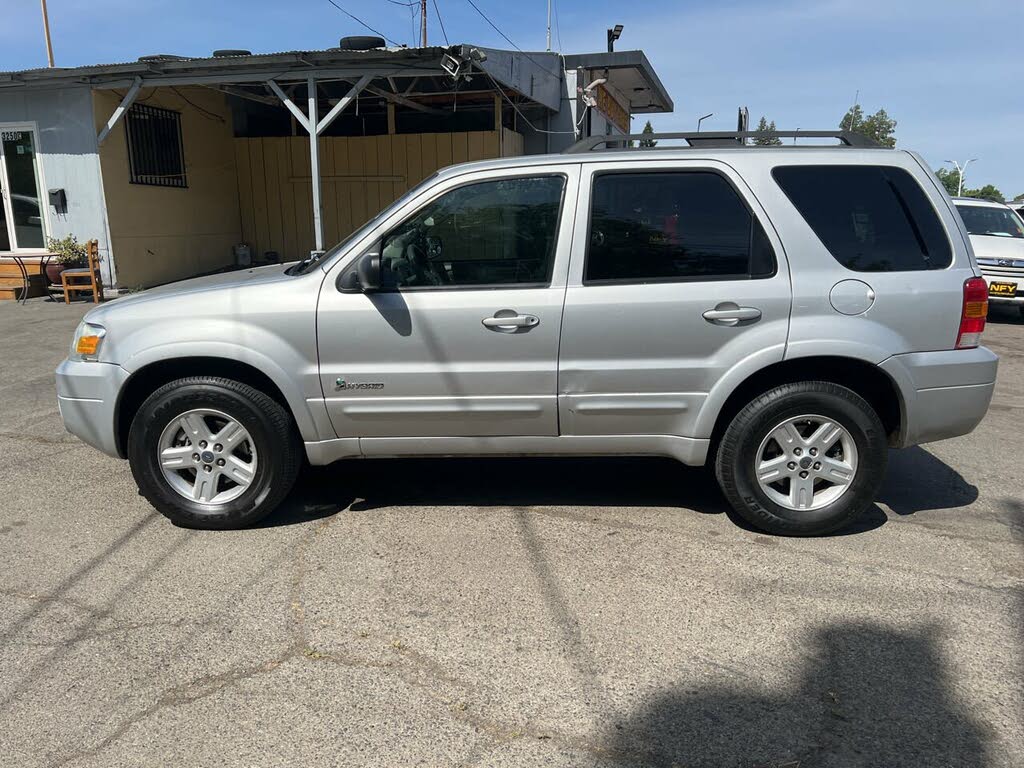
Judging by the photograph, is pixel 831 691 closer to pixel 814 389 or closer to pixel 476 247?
pixel 814 389

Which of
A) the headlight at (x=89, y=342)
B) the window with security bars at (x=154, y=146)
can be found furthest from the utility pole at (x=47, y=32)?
the headlight at (x=89, y=342)

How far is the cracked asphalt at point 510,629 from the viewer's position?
2.61m

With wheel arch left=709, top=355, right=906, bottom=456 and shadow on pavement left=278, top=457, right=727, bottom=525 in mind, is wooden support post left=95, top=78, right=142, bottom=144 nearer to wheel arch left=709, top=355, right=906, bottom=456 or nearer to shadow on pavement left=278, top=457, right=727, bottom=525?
shadow on pavement left=278, top=457, right=727, bottom=525

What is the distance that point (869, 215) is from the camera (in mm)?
3965

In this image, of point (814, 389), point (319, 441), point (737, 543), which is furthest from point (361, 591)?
point (814, 389)

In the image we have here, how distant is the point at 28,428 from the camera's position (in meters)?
6.16

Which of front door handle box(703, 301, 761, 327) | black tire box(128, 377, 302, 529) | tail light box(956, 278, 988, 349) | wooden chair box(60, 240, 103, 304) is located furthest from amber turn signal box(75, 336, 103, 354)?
wooden chair box(60, 240, 103, 304)

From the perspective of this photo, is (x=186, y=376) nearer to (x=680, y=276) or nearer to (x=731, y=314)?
(x=680, y=276)

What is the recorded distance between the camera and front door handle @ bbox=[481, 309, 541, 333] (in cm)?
394

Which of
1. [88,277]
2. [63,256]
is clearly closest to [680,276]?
[88,277]

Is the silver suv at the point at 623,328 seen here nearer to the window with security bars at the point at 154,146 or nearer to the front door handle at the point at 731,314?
the front door handle at the point at 731,314

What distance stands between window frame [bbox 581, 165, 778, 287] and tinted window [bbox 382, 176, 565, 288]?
18 cm

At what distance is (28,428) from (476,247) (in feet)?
14.1

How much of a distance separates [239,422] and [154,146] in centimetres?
1212
